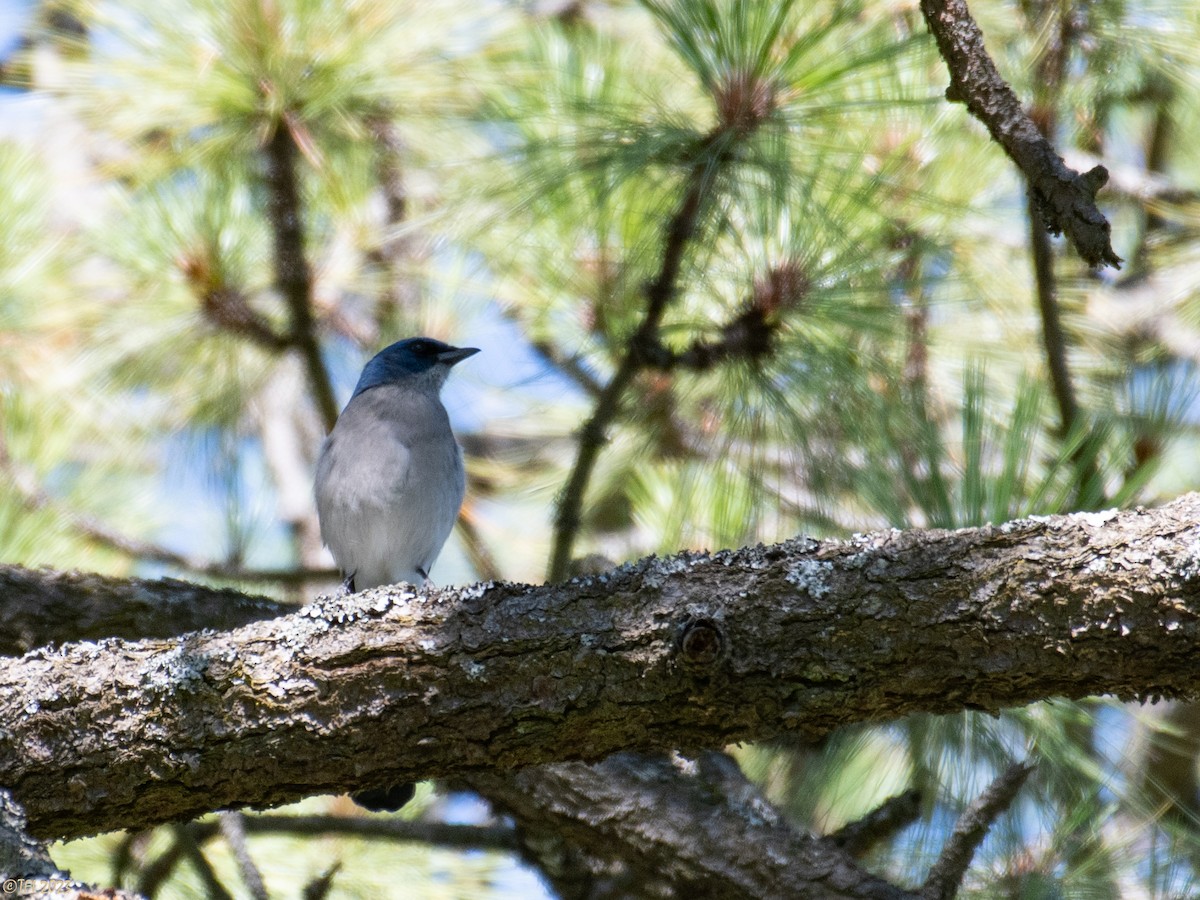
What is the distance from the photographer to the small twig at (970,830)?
3107mm

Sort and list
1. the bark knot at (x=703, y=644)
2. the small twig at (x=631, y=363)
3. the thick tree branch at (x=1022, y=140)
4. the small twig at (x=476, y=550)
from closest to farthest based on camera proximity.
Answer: the bark knot at (x=703, y=644) < the thick tree branch at (x=1022, y=140) < the small twig at (x=631, y=363) < the small twig at (x=476, y=550)

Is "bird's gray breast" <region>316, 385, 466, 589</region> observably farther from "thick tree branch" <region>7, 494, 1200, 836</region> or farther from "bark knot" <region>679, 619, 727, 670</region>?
"bark knot" <region>679, 619, 727, 670</region>

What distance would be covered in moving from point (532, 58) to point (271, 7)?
3.52 feet

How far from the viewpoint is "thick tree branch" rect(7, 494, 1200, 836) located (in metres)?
2.55

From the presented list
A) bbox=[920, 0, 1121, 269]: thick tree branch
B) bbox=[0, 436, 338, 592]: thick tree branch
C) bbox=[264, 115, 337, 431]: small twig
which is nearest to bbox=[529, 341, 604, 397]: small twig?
bbox=[264, 115, 337, 431]: small twig

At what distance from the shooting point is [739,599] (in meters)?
2.72

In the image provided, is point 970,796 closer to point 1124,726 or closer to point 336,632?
point 1124,726

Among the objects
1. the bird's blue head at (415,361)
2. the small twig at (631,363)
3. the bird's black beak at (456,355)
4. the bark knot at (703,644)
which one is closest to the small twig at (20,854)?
the bark knot at (703,644)

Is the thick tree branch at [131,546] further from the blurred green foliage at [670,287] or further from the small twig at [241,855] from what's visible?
the small twig at [241,855]

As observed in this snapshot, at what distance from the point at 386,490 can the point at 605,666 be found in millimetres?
2300

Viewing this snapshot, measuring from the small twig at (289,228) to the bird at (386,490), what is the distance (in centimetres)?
42

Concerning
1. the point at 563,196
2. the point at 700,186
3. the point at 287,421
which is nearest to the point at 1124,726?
the point at 700,186

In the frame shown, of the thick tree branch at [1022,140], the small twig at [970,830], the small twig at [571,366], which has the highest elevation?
the small twig at [571,366]

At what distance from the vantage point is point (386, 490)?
4848 mm
